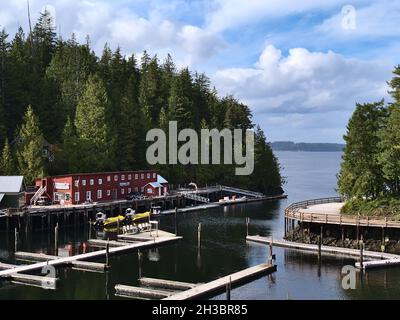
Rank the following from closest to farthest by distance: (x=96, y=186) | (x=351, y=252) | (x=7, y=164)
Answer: (x=351, y=252) → (x=7, y=164) → (x=96, y=186)

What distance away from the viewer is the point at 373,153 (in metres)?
62.0

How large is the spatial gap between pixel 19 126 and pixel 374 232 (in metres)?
61.2

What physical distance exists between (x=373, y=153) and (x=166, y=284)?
3238cm

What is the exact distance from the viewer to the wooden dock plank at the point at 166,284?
39.8 metres

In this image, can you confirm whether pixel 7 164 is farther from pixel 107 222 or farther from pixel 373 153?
pixel 373 153

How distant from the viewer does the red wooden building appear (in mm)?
76750

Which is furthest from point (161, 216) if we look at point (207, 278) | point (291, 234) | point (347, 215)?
point (207, 278)

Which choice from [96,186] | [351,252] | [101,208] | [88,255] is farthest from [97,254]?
[96,186]

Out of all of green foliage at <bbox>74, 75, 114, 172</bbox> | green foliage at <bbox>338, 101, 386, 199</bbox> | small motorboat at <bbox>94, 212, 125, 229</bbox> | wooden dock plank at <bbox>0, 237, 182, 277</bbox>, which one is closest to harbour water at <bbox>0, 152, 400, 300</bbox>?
wooden dock plank at <bbox>0, 237, 182, 277</bbox>

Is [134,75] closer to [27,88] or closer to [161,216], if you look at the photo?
[27,88]

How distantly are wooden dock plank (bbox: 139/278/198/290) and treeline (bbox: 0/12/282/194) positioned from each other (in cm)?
4230

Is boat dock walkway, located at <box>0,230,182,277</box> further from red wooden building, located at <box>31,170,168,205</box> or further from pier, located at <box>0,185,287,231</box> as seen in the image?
red wooden building, located at <box>31,170,168,205</box>

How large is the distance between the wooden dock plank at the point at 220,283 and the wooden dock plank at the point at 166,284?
1018 mm

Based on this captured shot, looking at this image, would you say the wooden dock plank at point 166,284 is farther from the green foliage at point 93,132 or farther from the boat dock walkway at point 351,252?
the green foliage at point 93,132
